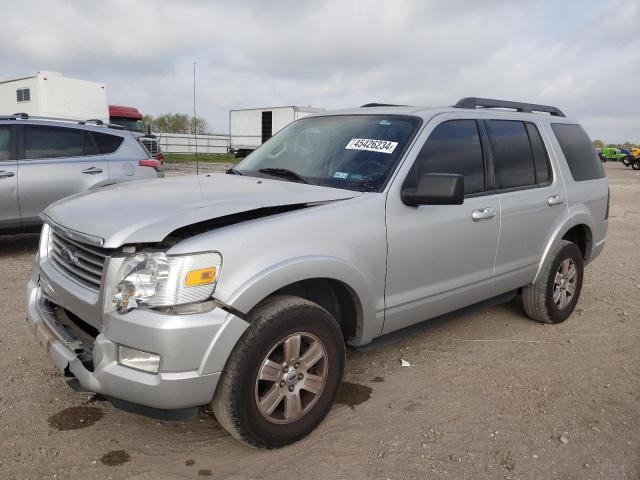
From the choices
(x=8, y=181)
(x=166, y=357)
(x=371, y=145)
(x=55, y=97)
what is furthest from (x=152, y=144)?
(x=166, y=357)

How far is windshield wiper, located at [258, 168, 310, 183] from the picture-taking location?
3.51 m

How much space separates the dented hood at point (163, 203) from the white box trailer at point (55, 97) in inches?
669

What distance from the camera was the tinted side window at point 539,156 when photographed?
442 centimetres

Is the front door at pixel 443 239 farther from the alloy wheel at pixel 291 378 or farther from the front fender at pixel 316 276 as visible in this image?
the alloy wheel at pixel 291 378

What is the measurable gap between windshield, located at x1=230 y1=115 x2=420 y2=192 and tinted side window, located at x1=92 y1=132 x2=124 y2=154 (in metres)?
3.99

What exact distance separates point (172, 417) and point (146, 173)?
5685 millimetres

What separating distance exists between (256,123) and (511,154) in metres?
31.7

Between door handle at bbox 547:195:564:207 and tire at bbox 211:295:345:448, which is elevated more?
door handle at bbox 547:195:564:207

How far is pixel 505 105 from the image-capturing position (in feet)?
14.8

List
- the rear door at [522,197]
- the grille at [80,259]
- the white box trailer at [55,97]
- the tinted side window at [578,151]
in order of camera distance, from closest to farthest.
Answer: the grille at [80,259] < the rear door at [522,197] < the tinted side window at [578,151] < the white box trailer at [55,97]

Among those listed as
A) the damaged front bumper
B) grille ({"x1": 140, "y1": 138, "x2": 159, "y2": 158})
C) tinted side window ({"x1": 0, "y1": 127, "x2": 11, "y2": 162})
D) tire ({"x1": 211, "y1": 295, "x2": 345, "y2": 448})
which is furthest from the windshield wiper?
grille ({"x1": 140, "y1": 138, "x2": 159, "y2": 158})

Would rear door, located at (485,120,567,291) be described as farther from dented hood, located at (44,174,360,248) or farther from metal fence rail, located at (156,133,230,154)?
metal fence rail, located at (156,133,230,154)

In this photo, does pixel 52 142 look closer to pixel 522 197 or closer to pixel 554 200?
pixel 522 197

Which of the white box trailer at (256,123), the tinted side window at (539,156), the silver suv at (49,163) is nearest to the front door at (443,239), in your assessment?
the tinted side window at (539,156)
